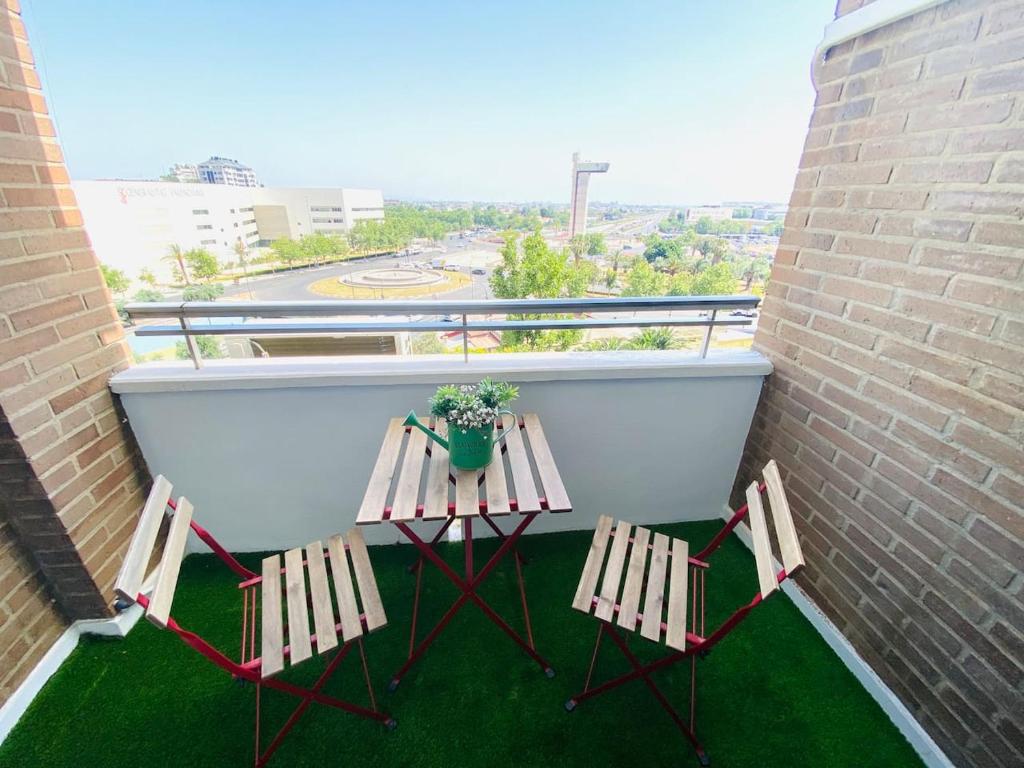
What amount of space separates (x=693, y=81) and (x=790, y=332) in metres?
9.13

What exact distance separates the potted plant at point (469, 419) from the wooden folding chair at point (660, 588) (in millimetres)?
567

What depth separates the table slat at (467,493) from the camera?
128cm

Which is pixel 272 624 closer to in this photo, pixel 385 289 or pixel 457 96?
pixel 385 289

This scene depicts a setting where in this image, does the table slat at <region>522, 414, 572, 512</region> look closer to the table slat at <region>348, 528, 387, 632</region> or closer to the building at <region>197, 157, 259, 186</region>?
the table slat at <region>348, 528, 387, 632</region>

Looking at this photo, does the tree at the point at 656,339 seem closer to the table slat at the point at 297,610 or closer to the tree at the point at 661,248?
the tree at the point at 661,248

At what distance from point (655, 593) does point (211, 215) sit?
1037cm

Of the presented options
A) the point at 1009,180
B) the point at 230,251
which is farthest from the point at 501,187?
the point at 1009,180

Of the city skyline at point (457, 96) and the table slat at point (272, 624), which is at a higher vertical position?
the city skyline at point (457, 96)

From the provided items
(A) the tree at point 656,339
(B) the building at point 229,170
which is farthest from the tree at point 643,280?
(B) the building at point 229,170

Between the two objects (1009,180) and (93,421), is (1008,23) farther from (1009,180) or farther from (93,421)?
(93,421)

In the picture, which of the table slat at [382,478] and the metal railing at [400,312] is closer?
the table slat at [382,478]

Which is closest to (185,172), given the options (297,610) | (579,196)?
(579,196)

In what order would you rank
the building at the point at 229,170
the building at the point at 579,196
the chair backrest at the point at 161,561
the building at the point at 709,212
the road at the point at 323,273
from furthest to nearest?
1. the building at the point at 229,170
2. the building at the point at 579,196
3. the road at the point at 323,273
4. the building at the point at 709,212
5. the chair backrest at the point at 161,561

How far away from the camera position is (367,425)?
1854 millimetres
